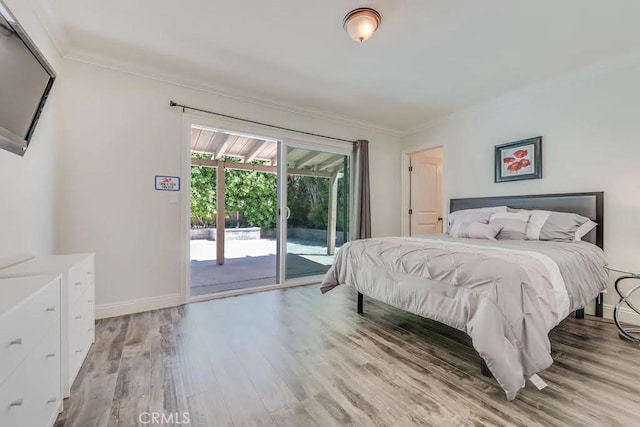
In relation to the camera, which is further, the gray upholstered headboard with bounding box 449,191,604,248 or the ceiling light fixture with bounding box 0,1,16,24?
the gray upholstered headboard with bounding box 449,191,604,248

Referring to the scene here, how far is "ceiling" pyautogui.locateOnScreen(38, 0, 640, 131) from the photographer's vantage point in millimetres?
1994

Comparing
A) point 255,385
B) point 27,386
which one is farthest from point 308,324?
point 27,386

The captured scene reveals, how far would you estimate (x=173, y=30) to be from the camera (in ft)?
7.39

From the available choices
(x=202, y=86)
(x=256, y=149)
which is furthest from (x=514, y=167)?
(x=256, y=149)

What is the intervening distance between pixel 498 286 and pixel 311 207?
2991 mm

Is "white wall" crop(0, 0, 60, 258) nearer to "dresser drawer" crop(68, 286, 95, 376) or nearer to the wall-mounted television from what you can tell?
the wall-mounted television

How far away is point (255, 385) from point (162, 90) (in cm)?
301

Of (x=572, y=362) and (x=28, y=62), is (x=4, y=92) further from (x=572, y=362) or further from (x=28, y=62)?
(x=572, y=362)

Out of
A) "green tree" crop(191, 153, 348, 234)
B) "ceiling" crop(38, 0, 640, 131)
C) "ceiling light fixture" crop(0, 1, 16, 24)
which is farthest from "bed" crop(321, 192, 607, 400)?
"green tree" crop(191, 153, 348, 234)

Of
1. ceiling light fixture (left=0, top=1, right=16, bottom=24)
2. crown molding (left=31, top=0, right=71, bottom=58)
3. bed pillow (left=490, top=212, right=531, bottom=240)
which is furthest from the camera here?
bed pillow (left=490, top=212, right=531, bottom=240)

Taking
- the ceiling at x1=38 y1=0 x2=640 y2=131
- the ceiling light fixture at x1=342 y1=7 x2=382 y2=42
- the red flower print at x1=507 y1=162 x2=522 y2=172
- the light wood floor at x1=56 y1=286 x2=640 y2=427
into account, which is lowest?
the light wood floor at x1=56 y1=286 x2=640 y2=427

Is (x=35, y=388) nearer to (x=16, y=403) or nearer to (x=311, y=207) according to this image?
(x=16, y=403)

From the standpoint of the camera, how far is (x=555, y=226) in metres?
2.67

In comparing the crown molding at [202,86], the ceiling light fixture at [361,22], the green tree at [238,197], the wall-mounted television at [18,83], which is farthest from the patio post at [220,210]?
the ceiling light fixture at [361,22]
